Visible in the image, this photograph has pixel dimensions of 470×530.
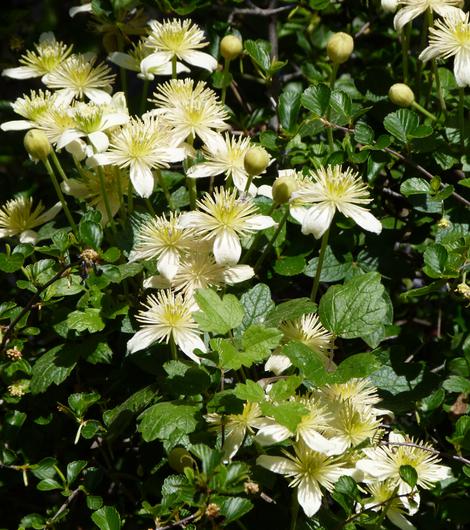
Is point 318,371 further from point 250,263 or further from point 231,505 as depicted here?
point 250,263

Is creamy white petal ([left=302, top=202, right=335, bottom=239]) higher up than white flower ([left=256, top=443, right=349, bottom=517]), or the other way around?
creamy white petal ([left=302, top=202, right=335, bottom=239])

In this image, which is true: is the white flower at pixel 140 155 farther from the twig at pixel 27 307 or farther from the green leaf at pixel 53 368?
the green leaf at pixel 53 368

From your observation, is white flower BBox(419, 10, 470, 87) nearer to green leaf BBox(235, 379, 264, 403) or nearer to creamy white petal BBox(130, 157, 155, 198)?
creamy white petal BBox(130, 157, 155, 198)

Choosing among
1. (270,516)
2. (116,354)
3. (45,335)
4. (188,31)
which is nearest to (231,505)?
(270,516)

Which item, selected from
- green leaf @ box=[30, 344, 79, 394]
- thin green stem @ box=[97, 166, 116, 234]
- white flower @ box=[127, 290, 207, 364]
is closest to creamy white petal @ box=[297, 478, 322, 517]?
white flower @ box=[127, 290, 207, 364]

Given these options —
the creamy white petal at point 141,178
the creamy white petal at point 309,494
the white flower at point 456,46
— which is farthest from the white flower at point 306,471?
the white flower at point 456,46

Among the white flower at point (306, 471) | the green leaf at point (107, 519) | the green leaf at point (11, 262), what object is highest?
the green leaf at point (11, 262)
